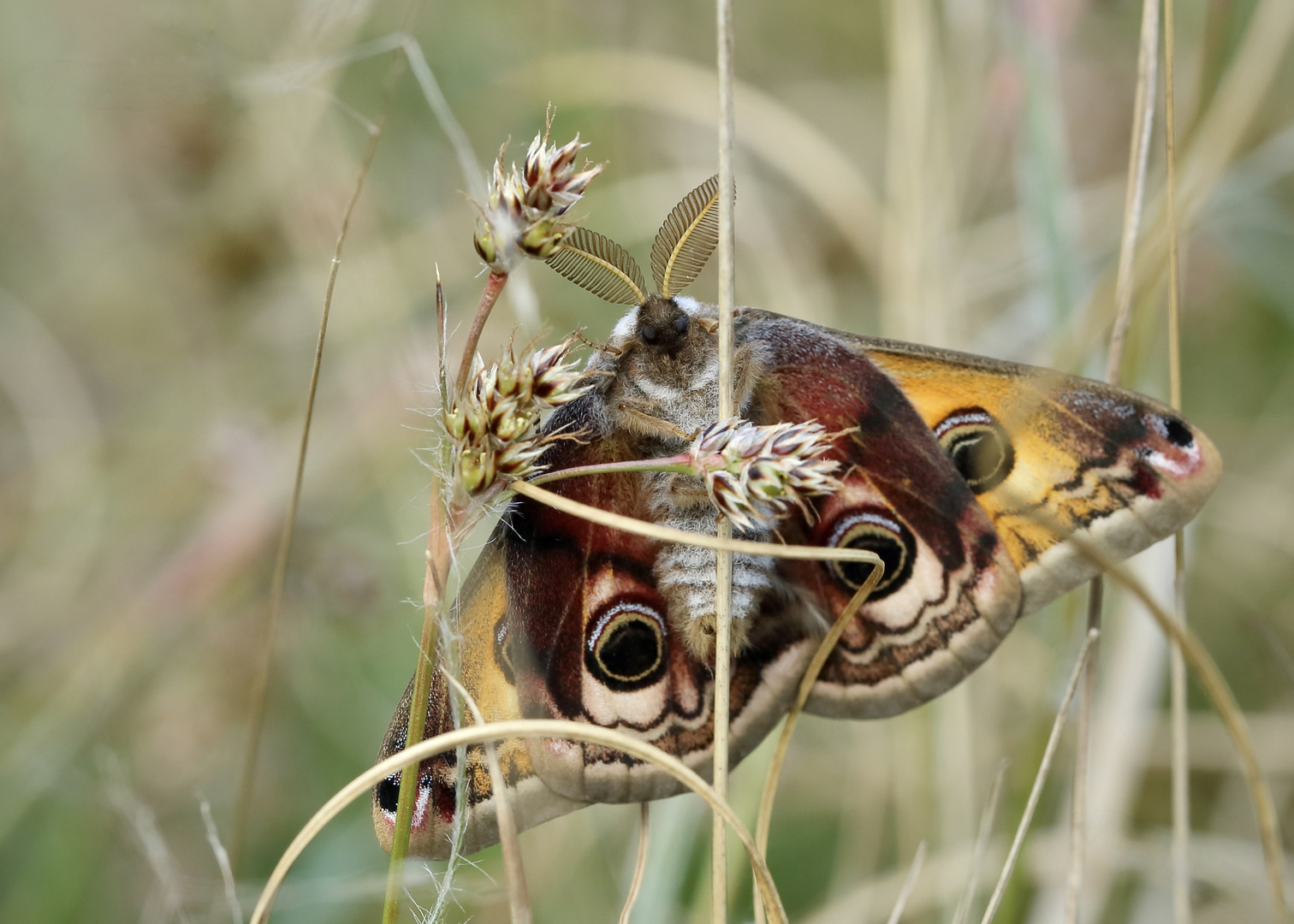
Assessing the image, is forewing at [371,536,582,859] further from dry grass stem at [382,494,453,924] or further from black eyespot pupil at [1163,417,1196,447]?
black eyespot pupil at [1163,417,1196,447]

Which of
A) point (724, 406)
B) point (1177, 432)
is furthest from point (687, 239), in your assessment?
point (1177, 432)

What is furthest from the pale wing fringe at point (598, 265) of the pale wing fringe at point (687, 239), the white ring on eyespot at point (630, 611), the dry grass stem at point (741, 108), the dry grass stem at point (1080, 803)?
the dry grass stem at point (741, 108)

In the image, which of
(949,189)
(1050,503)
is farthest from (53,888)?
(949,189)

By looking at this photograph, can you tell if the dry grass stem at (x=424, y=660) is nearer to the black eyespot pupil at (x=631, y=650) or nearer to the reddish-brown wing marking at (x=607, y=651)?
the reddish-brown wing marking at (x=607, y=651)

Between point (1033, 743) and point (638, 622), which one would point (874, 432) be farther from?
point (1033, 743)

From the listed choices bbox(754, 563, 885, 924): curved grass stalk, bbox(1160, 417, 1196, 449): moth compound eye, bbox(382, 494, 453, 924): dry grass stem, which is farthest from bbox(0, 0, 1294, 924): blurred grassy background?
bbox(382, 494, 453, 924): dry grass stem

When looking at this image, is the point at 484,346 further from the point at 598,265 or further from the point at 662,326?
the point at 598,265
